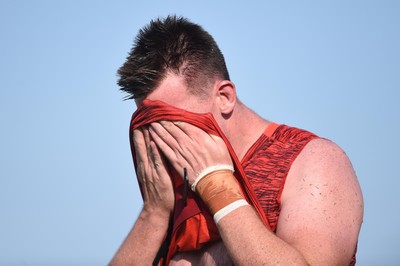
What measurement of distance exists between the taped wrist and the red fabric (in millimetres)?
129

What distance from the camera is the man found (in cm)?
464

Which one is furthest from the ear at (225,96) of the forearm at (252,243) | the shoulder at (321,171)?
the forearm at (252,243)

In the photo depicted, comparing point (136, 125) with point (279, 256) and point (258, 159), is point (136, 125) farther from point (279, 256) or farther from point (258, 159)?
point (279, 256)

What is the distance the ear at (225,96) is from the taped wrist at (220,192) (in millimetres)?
692

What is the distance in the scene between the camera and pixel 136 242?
18.8ft

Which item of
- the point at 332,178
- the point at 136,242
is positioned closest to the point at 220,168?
the point at 332,178

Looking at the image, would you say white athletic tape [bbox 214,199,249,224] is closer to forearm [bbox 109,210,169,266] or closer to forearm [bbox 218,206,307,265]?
forearm [bbox 218,206,307,265]

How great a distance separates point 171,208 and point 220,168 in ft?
2.42

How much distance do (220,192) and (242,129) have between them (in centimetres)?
83

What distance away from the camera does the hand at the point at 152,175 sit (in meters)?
5.24

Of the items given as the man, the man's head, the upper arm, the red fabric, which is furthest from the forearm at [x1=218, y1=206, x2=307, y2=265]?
the man's head

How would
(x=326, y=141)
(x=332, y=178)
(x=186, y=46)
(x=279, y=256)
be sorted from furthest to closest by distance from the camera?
1. (x=186, y=46)
2. (x=326, y=141)
3. (x=332, y=178)
4. (x=279, y=256)

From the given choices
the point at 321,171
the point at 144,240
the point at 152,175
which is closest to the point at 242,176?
the point at 321,171

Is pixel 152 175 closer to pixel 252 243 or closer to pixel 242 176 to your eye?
pixel 242 176
